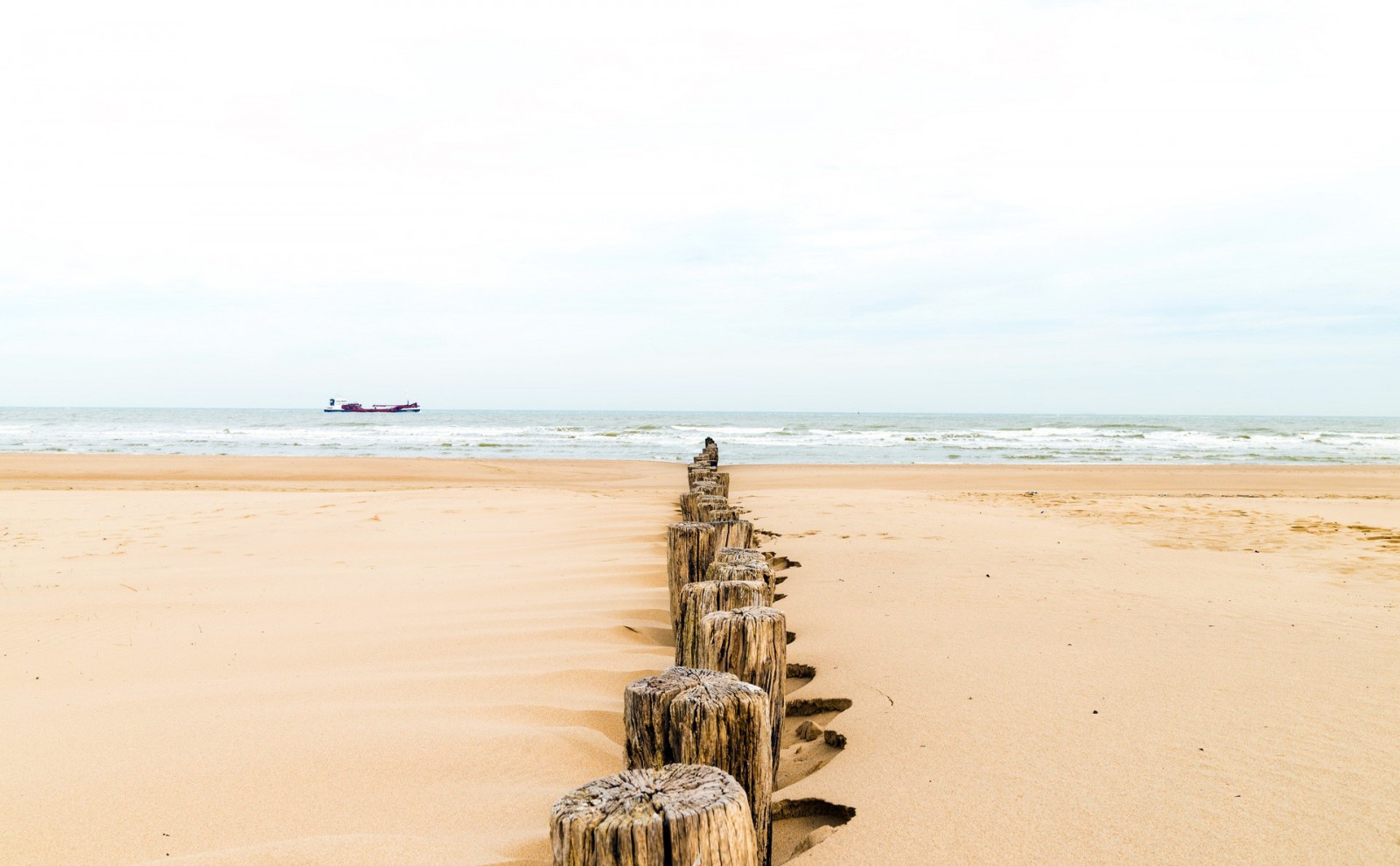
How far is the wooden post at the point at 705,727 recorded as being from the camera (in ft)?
5.28

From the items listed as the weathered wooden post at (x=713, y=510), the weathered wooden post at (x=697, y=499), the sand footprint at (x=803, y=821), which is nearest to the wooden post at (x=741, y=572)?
the sand footprint at (x=803, y=821)

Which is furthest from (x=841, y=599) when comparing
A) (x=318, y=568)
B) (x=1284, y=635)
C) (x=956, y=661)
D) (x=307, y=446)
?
(x=307, y=446)

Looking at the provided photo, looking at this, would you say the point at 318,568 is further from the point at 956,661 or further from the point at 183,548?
the point at 956,661

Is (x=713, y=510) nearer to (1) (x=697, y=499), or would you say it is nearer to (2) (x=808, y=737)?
(1) (x=697, y=499)

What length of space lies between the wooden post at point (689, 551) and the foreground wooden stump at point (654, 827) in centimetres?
266

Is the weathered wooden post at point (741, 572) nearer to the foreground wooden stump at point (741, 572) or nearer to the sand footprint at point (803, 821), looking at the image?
the foreground wooden stump at point (741, 572)

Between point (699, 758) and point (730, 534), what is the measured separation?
2511 millimetres

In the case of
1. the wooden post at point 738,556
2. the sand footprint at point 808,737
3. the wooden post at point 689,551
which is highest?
the wooden post at point 738,556

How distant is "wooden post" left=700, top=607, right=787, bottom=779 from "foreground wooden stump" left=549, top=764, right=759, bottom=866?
3.06ft

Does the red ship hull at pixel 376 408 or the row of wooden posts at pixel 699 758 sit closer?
the row of wooden posts at pixel 699 758

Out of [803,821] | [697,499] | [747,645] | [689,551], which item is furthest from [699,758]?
[697,499]

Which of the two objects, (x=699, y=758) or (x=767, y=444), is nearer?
(x=699, y=758)

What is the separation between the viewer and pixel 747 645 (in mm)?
2211

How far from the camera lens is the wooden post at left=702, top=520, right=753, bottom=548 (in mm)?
4008
